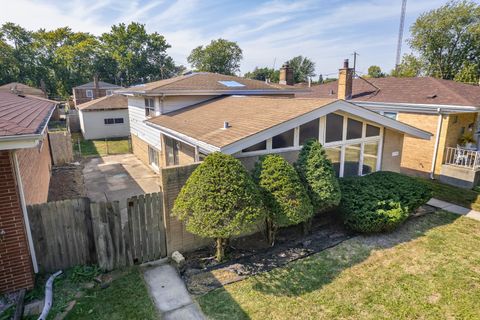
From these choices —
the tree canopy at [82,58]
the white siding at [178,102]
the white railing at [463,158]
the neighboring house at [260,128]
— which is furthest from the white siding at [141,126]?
the tree canopy at [82,58]

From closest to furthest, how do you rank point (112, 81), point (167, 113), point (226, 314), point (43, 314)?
point (43, 314) → point (226, 314) → point (167, 113) → point (112, 81)

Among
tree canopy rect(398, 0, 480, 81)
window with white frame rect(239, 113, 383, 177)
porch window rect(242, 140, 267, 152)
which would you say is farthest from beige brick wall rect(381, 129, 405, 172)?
tree canopy rect(398, 0, 480, 81)

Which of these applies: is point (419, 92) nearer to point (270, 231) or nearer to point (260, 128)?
point (260, 128)

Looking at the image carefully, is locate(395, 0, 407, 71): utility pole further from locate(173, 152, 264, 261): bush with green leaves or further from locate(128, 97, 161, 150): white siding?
locate(173, 152, 264, 261): bush with green leaves

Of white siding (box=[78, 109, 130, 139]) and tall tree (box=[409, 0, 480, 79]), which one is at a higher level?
tall tree (box=[409, 0, 480, 79])

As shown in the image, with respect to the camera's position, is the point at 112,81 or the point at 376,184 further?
the point at 112,81

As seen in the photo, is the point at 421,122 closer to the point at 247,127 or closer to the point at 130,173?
the point at 247,127

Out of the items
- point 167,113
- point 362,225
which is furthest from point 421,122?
point 167,113
